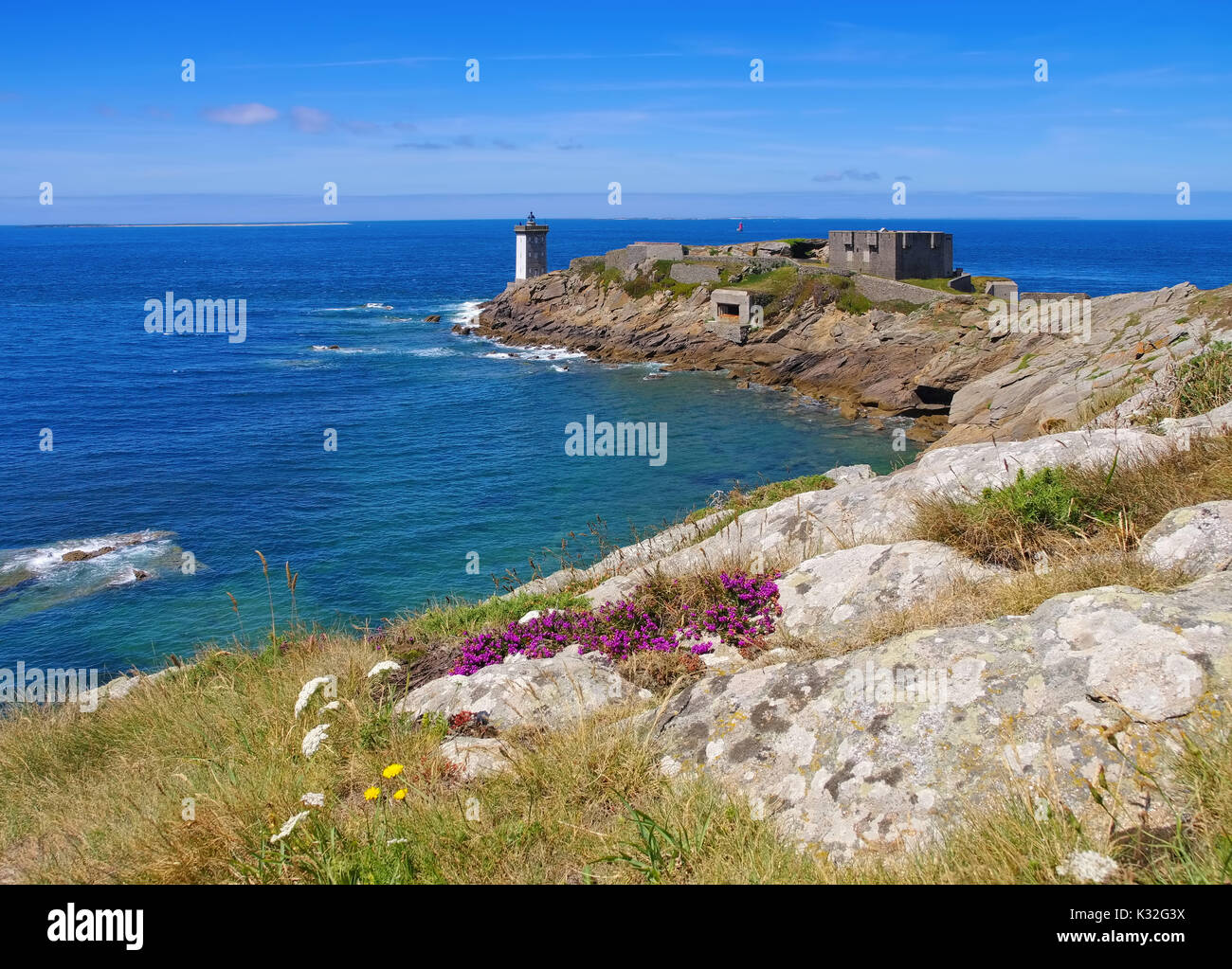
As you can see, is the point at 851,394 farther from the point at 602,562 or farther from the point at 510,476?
the point at 602,562

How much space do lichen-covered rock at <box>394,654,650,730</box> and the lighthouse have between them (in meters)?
71.1

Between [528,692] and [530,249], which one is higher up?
[530,249]

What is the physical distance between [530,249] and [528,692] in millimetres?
72839

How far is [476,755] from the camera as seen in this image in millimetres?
5031

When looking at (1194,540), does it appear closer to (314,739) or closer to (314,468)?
(314,739)

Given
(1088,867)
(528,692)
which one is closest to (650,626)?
(528,692)

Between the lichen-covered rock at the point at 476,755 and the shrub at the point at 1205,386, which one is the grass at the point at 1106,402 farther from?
the lichen-covered rock at the point at 476,755

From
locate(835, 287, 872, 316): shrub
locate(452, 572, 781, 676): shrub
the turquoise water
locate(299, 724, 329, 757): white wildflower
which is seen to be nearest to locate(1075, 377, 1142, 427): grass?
locate(452, 572, 781, 676): shrub

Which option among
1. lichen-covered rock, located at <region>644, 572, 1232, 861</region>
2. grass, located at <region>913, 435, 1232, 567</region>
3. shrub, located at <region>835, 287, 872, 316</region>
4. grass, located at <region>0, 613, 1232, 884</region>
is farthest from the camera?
shrub, located at <region>835, 287, 872, 316</region>

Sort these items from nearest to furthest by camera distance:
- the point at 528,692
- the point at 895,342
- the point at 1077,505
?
1. the point at 528,692
2. the point at 1077,505
3. the point at 895,342

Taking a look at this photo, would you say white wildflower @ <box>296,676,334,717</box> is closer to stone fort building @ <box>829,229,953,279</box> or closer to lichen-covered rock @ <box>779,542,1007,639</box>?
lichen-covered rock @ <box>779,542,1007,639</box>

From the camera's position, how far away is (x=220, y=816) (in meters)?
4.19

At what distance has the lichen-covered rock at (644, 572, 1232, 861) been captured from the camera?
3.73 meters
